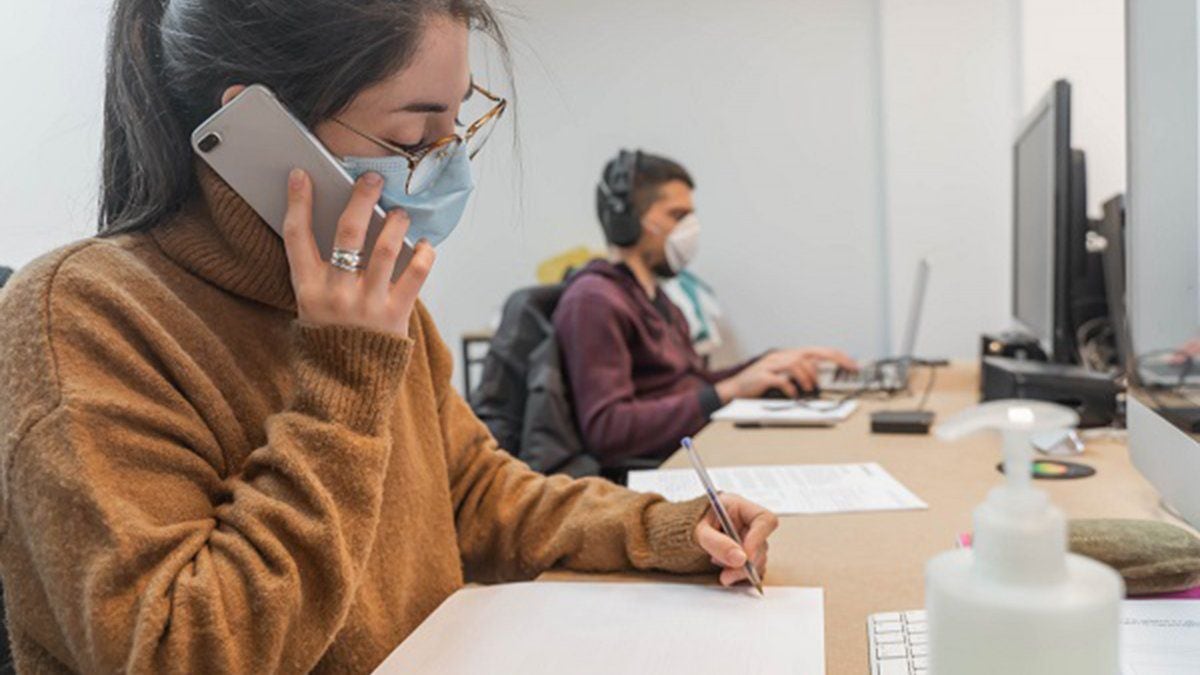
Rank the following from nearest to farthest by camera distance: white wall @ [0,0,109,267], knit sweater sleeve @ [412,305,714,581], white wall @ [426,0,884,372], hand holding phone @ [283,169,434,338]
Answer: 1. hand holding phone @ [283,169,434,338]
2. knit sweater sleeve @ [412,305,714,581]
3. white wall @ [0,0,109,267]
4. white wall @ [426,0,884,372]

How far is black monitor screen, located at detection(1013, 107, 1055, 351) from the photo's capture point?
158 cm

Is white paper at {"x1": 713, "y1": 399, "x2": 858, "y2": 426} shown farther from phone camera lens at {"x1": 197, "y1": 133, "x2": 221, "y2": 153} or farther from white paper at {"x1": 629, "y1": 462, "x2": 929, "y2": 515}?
phone camera lens at {"x1": 197, "y1": 133, "x2": 221, "y2": 153}

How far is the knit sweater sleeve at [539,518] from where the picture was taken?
903mm

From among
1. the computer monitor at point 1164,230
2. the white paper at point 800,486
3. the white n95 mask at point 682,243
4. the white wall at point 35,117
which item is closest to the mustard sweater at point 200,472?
the white paper at point 800,486

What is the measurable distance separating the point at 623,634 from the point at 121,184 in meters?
0.56

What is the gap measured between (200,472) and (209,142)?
0.27 meters

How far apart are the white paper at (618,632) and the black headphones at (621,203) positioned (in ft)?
5.20

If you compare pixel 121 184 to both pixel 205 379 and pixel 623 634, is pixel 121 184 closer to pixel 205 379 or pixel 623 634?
pixel 205 379

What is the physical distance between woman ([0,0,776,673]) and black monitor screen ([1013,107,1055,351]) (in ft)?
3.11

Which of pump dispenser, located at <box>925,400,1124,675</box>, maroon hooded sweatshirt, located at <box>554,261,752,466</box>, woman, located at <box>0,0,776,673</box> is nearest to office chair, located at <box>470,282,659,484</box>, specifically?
maroon hooded sweatshirt, located at <box>554,261,752,466</box>

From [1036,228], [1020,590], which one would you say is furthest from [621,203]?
[1020,590]

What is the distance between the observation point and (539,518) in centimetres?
100

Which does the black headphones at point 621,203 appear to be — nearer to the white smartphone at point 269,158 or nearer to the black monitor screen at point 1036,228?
the black monitor screen at point 1036,228

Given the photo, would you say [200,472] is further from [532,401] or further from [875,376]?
[875,376]
